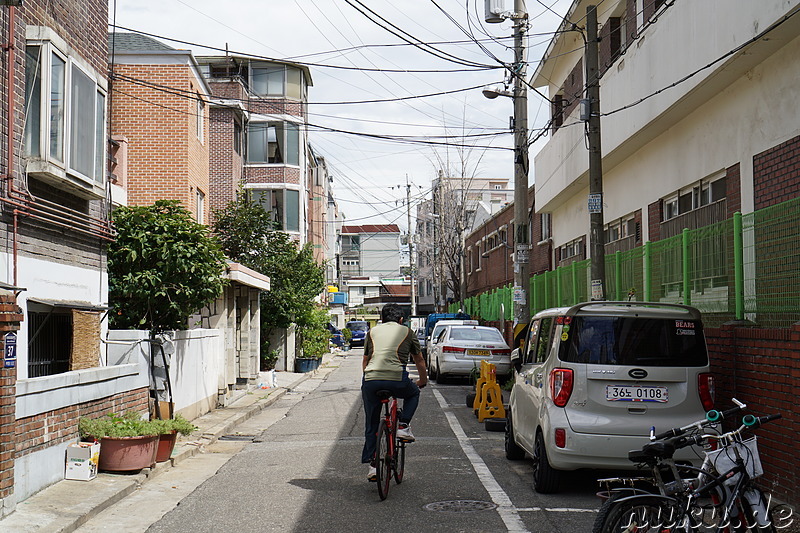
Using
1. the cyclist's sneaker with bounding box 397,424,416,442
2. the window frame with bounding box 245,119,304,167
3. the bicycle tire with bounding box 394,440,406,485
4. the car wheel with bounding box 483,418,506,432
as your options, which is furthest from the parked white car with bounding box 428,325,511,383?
the window frame with bounding box 245,119,304,167

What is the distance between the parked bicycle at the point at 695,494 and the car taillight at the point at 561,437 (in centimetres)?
270

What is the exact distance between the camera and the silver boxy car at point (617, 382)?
27.2 ft

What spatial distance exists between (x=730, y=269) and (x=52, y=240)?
7.84m

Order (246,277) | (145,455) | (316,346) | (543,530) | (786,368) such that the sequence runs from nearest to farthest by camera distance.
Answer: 1. (543,530)
2. (786,368)
3. (145,455)
4. (246,277)
5. (316,346)

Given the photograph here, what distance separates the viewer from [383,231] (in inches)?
4611

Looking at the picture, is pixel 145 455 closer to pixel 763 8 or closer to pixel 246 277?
pixel 763 8

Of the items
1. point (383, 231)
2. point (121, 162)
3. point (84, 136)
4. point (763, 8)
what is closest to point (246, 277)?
point (121, 162)

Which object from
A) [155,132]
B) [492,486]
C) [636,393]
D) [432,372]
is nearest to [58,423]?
[492,486]

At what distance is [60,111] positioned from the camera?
10.2 meters

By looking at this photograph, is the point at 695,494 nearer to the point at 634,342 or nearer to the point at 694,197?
the point at 634,342

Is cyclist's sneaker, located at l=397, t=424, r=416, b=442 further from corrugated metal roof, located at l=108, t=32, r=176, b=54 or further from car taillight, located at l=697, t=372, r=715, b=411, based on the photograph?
corrugated metal roof, located at l=108, t=32, r=176, b=54

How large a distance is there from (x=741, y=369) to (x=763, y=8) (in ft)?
14.0

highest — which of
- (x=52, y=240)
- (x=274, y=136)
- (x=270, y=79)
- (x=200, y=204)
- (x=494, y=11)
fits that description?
(x=270, y=79)

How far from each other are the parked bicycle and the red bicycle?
3.39m
